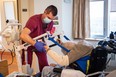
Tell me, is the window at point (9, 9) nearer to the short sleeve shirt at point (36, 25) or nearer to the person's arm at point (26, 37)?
the short sleeve shirt at point (36, 25)

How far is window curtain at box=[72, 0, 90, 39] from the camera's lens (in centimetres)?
454

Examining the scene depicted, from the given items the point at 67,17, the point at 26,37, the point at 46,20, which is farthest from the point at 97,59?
the point at 67,17

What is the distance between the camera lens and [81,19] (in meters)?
4.61

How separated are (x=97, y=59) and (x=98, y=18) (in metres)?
2.79

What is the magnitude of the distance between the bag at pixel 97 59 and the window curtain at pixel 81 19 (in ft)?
8.60

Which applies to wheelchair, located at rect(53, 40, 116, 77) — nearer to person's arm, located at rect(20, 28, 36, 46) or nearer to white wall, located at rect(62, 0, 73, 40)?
person's arm, located at rect(20, 28, 36, 46)

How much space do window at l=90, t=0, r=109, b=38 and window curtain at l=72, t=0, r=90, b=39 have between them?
166mm

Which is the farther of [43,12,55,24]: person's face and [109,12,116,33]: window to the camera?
[109,12,116,33]: window

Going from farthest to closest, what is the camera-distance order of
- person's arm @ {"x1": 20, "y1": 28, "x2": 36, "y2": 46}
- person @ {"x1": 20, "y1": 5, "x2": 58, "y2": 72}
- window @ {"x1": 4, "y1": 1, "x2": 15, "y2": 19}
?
window @ {"x1": 4, "y1": 1, "x2": 15, "y2": 19}, person @ {"x1": 20, "y1": 5, "x2": 58, "y2": 72}, person's arm @ {"x1": 20, "y1": 28, "x2": 36, "y2": 46}

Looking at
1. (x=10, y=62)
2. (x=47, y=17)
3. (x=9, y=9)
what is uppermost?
(x=9, y=9)

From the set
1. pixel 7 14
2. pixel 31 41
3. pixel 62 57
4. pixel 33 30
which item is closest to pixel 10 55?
pixel 7 14

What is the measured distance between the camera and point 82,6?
181 inches

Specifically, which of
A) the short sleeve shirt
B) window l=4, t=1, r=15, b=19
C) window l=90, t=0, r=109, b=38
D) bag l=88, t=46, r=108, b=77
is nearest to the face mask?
the short sleeve shirt

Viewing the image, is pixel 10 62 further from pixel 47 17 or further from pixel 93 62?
pixel 93 62
